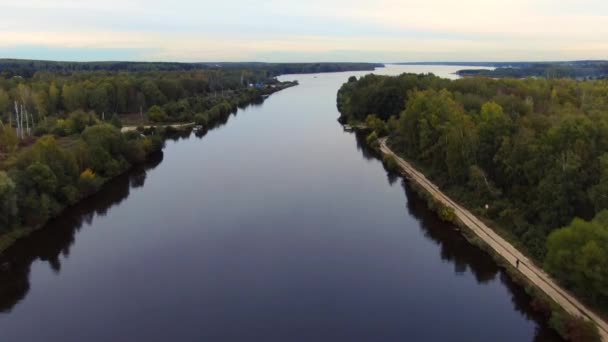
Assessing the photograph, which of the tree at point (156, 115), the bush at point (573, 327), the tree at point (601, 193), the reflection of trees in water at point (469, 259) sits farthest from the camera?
the tree at point (156, 115)

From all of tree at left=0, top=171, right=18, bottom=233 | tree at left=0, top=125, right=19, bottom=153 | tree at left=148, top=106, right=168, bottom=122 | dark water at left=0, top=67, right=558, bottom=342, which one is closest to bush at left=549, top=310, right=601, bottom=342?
dark water at left=0, top=67, right=558, bottom=342

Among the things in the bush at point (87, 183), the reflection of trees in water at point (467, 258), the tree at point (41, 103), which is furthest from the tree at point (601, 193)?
the tree at point (41, 103)

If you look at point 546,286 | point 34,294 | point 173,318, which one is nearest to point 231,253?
point 173,318

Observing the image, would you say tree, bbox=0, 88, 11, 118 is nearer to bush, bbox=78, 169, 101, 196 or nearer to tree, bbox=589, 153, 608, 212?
bush, bbox=78, 169, 101, 196

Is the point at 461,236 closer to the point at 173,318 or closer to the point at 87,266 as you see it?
the point at 173,318

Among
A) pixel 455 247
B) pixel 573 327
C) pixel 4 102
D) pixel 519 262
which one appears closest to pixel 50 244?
pixel 455 247

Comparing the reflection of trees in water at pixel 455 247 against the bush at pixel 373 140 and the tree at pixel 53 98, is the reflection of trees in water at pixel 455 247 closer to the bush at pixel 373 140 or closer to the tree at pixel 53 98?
the bush at pixel 373 140

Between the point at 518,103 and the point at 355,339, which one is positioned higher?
the point at 518,103
